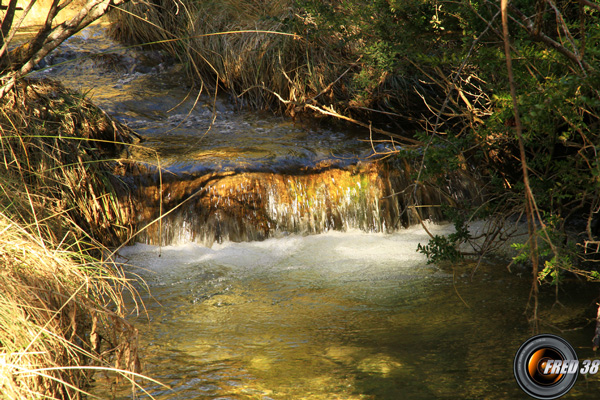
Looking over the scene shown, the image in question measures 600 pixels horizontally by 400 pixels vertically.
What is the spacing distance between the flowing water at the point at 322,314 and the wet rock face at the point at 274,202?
3.8 inches

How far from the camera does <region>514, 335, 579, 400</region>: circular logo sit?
2.53 meters

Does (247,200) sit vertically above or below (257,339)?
above

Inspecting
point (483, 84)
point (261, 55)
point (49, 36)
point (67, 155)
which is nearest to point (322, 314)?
point (49, 36)

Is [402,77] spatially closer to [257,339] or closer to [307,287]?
[307,287]

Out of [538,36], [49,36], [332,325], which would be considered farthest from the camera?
[332,325]

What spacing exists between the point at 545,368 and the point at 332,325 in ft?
4.03

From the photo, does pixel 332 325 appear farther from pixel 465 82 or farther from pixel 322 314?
pixel 465 82

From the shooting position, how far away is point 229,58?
7391 mm

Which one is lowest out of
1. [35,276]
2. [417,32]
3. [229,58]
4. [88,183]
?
[35,276]

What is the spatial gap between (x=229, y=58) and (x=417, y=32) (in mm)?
→ 4276

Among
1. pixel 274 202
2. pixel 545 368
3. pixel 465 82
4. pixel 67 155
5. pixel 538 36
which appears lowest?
pixel 545 368

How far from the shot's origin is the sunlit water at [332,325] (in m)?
2.66

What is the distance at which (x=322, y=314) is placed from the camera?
351 cm

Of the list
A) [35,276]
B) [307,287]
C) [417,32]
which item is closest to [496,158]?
[417,32]
